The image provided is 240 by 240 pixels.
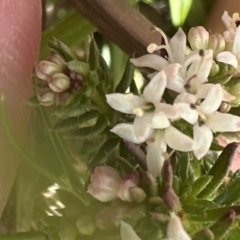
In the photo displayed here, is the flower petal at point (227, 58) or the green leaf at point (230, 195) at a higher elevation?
the flower petal at point (227, 58)

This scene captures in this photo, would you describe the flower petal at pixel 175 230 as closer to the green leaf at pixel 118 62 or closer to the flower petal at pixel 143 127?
the flower petal at pixel 143 127

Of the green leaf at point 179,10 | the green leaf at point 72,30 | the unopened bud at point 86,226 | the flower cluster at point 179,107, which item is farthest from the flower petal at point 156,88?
the green leaf at point 179,10

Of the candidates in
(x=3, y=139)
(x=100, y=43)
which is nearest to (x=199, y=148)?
(x=3, y=139)

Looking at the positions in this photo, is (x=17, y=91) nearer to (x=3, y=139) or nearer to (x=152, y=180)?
(x=3, y=139)

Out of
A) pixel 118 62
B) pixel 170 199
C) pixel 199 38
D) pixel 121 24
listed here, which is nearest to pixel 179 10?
pixel 118 62

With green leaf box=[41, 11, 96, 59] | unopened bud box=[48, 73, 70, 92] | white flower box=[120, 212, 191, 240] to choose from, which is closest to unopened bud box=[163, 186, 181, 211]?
white flower box=[120, 212, 191, 240]
